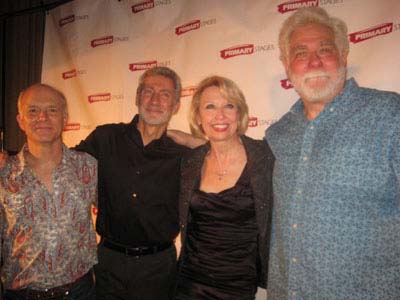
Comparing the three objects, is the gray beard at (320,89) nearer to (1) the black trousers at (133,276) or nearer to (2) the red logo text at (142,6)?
(1) the black trousers at (133,276)

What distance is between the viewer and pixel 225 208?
1938 mm

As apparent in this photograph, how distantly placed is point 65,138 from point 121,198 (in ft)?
6.37

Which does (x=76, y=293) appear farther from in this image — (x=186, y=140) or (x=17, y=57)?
(x=17, y=57)

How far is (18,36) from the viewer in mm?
3971

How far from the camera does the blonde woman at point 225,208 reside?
191 cm

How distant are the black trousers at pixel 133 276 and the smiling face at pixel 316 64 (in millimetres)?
1518

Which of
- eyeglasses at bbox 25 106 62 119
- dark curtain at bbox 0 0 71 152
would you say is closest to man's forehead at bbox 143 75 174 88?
eyeglasses at bbox 25 106 62 119

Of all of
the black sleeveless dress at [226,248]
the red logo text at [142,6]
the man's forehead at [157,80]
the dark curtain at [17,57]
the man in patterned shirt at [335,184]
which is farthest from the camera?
the dark curtain at [17,57]

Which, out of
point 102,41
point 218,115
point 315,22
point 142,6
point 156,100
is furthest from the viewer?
point 102,41

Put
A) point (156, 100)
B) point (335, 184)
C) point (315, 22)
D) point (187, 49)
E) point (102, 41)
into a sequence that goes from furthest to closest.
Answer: point (102, 41), point (187, 49), point (156, 100), point (315, 22), point (335, 184)

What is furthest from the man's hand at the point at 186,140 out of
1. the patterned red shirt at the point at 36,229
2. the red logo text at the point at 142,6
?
the red logo text at the point at 142,6

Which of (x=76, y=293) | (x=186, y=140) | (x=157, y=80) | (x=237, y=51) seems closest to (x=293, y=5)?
(x=237, y=51)

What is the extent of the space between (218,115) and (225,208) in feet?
2.05

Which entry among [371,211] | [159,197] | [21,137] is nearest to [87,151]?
[159,197]
